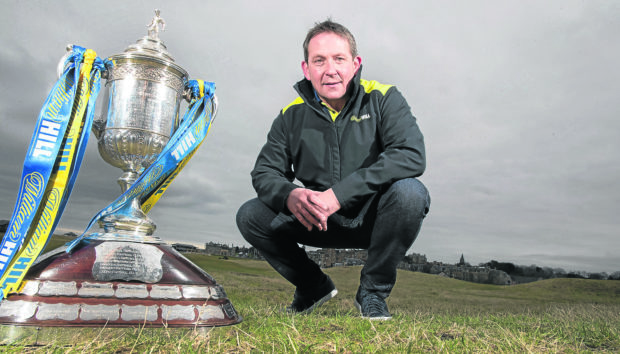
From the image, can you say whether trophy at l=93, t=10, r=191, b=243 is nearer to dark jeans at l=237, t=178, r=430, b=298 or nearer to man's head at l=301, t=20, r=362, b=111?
dark jeans at l=237, t=178, r=430, b=298

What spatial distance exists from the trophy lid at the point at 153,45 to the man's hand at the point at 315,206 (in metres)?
1.24

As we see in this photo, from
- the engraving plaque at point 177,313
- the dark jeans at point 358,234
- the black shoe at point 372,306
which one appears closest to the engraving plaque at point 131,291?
the engraving plaque at point 177,313

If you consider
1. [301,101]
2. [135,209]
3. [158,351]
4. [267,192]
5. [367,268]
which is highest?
[301,101]

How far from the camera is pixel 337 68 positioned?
2547 mm

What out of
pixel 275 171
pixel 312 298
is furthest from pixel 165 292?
pixel 312 298

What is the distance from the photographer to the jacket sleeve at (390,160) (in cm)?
233

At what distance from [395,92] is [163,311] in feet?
6.19

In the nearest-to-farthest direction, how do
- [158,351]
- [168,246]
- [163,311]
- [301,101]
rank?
[158,351] → [163,311] → [168,246] → [301,101]

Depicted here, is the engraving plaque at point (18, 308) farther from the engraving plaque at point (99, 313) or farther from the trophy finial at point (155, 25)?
the trophy finial at point (155, 25)

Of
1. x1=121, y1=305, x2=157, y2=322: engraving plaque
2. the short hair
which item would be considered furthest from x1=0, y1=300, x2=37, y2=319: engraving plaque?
the short hair

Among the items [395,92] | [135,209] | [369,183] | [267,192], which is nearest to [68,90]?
[135,209]

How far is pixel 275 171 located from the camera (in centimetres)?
278

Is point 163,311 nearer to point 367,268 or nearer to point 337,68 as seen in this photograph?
point 367,268

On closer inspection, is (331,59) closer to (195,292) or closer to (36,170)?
(195,292)
